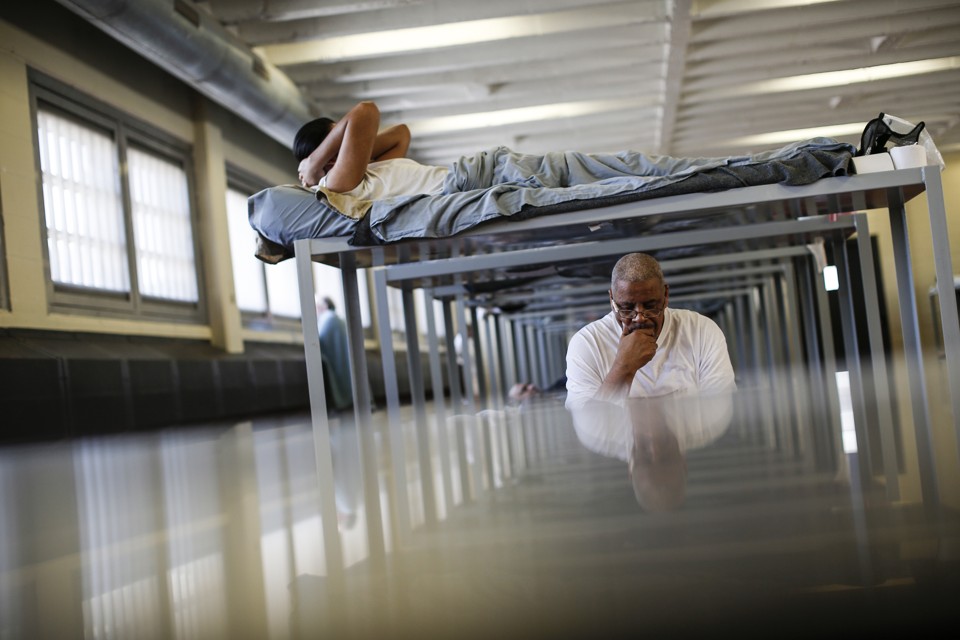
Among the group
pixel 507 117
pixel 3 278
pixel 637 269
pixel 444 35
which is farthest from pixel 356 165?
pixel 507 117

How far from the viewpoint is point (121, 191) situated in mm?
6480

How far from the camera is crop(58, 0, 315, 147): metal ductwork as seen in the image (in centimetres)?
506

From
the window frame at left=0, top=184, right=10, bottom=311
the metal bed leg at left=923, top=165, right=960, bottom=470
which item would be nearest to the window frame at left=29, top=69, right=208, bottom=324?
the window frame at left=0, top=184, right=10, bottom=311

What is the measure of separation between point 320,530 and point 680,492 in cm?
18

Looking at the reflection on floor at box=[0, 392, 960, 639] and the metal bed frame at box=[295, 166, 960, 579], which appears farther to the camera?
the metal bed frame at box=[295, 166, 960, 579]

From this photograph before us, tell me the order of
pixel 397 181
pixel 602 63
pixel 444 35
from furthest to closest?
1. pixel 602 63
2. pixel 444 35
3. pixel 397 181

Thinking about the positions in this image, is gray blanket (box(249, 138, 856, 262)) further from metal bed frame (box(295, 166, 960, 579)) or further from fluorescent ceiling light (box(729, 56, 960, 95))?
fluorescent ceiling light (box(729, 56, 960, 95))

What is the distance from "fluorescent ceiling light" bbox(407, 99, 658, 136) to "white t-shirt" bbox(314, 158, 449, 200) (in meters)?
6.08

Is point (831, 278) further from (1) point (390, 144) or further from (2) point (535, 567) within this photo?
(2) point (535, 567)

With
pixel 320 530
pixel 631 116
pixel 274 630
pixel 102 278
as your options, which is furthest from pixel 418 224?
pixel 631 116

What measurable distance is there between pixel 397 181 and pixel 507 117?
6.28 metres

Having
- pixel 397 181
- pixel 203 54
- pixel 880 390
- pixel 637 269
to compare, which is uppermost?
pixel 203 54

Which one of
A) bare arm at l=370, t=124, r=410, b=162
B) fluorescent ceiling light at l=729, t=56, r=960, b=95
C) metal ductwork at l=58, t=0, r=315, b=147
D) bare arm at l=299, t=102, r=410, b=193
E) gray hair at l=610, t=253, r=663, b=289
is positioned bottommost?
gray hair at l=610, t=253, r=663, b=289

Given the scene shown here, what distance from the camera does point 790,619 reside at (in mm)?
250
